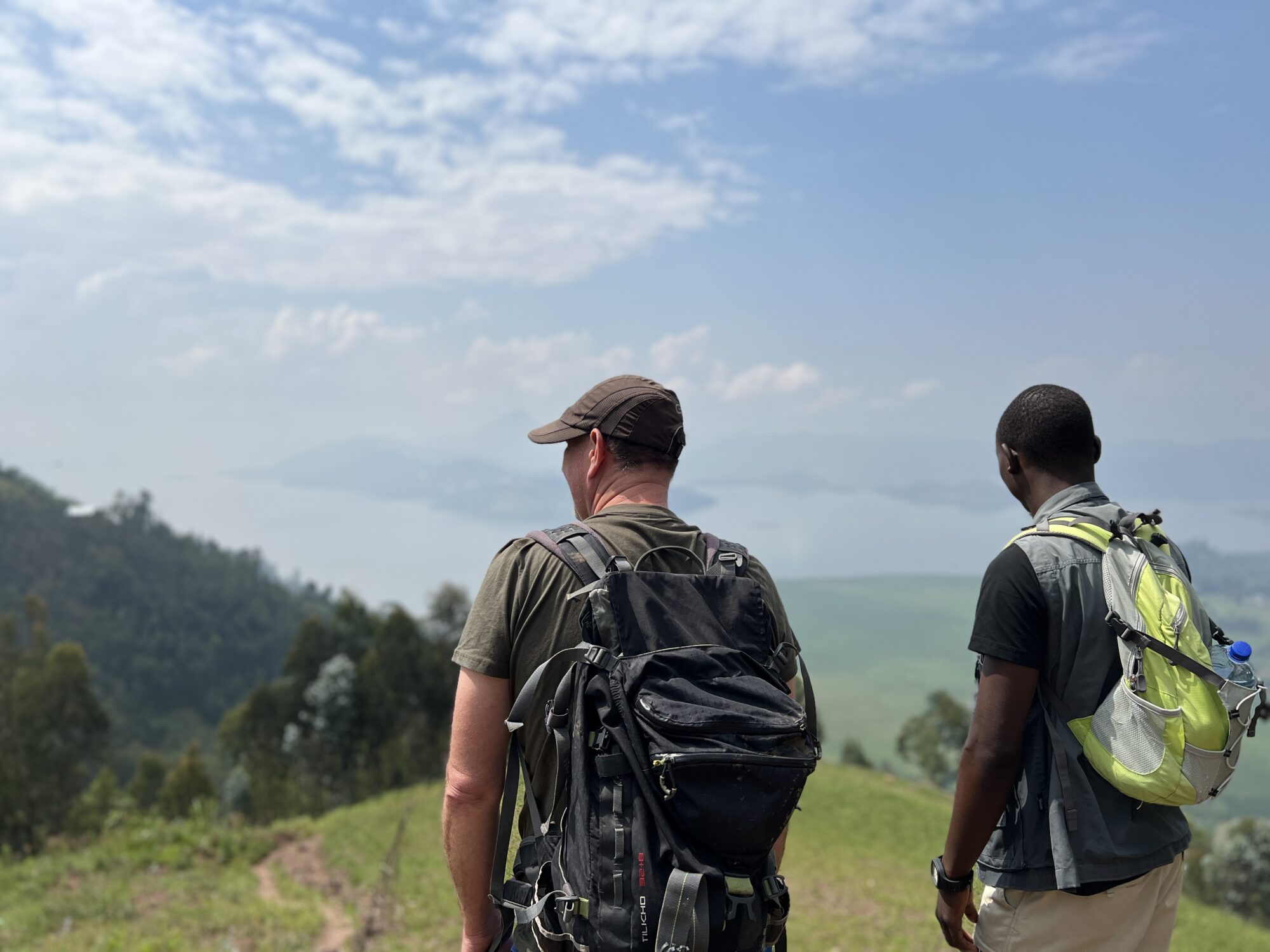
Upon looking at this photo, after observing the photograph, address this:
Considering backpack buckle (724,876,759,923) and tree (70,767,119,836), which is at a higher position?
backpack buckle (724,876,759,923)

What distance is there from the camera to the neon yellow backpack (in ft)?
8.24

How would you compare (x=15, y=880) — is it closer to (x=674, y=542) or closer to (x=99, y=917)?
(x=99, y=917)

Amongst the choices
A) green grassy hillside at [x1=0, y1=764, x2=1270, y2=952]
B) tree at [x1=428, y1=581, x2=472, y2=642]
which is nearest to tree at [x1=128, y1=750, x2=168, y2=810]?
tree at [x1=428, y1=581, x2=472, y2=642]

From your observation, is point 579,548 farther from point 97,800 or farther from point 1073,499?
point 97,800

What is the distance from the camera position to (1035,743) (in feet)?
8.98

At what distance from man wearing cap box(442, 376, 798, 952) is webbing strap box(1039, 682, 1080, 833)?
68cm

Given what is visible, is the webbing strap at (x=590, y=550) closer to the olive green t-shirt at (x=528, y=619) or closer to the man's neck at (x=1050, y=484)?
the olive green t-shirt at (x=528, y=619)

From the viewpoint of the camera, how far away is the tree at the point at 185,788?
41.2m

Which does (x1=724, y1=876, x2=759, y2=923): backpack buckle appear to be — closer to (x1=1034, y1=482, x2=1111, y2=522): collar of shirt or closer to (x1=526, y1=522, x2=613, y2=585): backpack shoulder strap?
(x1=526, y1=522, x2=613, y2=585): backpack shoulder strap

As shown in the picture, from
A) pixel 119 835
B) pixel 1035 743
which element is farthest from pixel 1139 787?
pixel 119 835

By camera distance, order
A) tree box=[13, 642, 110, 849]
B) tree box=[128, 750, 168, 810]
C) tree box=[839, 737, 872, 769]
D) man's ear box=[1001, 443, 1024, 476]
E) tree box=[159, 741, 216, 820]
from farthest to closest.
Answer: tree box=[128, 750, 168, 810] < tree box=[13, 642, 110, 849] < tree box=[839, 737, 872, 769] < tree box=[159, 741, 216, 820] < man's ear box=[1001, 443, 1024, 476]

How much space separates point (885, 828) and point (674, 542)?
16.4 meters

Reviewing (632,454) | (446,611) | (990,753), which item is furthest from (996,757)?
(446,611)

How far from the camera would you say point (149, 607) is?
10450cm
